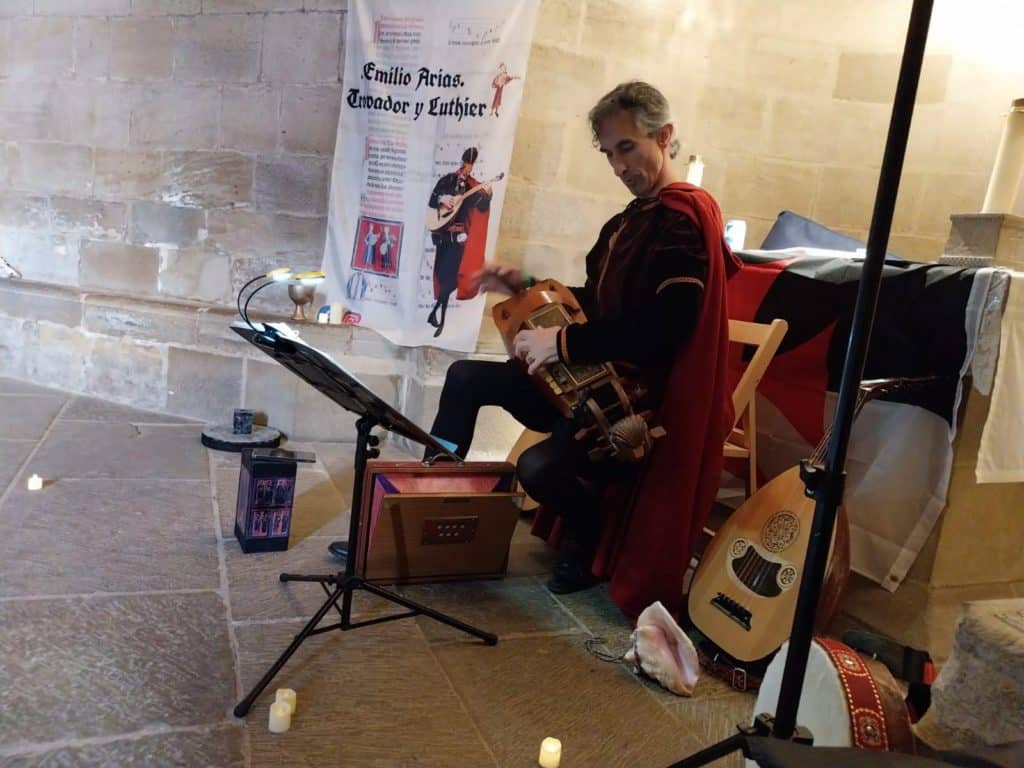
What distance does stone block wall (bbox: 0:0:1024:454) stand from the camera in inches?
137

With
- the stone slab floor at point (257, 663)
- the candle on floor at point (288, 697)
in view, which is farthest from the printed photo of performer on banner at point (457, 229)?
the candle on floor at point (288, 697)

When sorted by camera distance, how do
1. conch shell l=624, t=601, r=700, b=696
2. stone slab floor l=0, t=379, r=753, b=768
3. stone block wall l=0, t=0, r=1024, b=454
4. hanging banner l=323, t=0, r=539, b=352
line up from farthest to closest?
stone block wall l=0, t=0, r=1024, b=454 → hanging banner l=323, t=0, r=539, b=352 → conch shell l=624, t=601, r=700, b=696 → stone slab floor l=0, t=379, r=753, b=768

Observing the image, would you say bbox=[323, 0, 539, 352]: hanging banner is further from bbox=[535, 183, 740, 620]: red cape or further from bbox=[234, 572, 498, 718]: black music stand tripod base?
bbox=[234, 572, 498, 718]: black music stand tripod base

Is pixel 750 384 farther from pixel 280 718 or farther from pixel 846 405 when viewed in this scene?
pixel 280 718

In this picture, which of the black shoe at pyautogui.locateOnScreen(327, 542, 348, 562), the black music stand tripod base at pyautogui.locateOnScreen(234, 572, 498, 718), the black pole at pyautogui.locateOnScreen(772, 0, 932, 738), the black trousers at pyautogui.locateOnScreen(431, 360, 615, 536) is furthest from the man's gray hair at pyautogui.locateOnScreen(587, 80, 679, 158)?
the black shoe at pyautogui.locateOnScreen(327, 542, 348, 562)

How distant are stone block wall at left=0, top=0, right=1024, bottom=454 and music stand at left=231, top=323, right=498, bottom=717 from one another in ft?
5.16

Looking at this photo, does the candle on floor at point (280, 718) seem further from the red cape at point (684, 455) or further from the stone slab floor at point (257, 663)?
the red cape at point (684, 455)

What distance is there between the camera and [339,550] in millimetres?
2359

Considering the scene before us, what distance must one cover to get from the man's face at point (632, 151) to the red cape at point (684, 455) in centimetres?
7

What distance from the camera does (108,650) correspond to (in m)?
1.71

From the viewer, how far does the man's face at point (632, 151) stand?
80.7 inches

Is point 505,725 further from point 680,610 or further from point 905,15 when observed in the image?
point 905,15

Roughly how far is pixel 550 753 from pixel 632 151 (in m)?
1.49

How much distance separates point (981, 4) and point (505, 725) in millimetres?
3934
